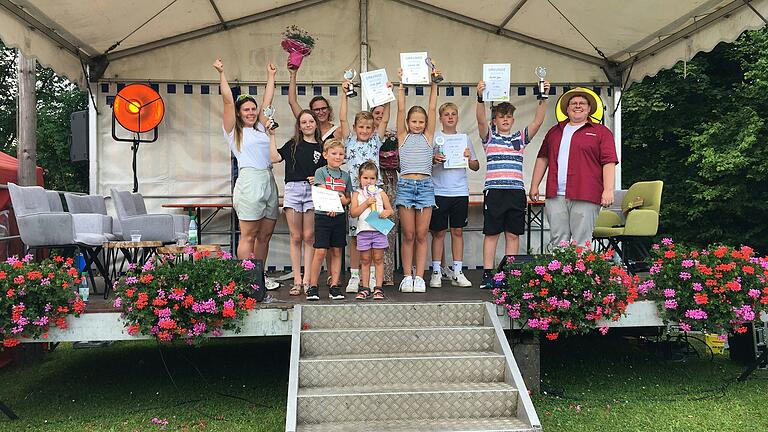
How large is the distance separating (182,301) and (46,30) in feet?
9.81

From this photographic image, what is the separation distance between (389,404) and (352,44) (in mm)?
4392

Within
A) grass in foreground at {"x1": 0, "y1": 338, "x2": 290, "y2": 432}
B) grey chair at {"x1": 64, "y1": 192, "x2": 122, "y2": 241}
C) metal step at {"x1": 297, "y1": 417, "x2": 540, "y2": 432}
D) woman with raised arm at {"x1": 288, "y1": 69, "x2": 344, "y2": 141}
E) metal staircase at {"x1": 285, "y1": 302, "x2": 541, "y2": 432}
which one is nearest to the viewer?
metal step at {"x1": 297, "y1": 417, "x2": 540, "y2": 432}

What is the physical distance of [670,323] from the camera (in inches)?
156

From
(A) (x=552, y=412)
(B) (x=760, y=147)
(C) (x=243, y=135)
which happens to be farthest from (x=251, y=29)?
(B) (x=760, y=147)

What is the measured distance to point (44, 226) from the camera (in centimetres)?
408

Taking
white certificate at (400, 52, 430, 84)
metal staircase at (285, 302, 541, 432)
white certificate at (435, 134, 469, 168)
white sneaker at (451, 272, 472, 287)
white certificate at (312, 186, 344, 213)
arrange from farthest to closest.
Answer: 1. white sneaker at (451, 272, 472, 287)
2. white certificate at (435, 134, 469, 168)
3. white certificate at (400, 52, 430, 84)
4. white certificate at (312, 186, 344, 213)
5. metal staircase at (285, 302, 541, 432)

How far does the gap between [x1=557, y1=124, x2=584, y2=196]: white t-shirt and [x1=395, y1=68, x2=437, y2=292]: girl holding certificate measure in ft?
2.99

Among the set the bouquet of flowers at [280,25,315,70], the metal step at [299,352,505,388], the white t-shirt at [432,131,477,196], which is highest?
the bouquet of flowers at [280,25,315,70]

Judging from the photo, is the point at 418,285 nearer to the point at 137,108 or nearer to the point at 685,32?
the point at 685,32

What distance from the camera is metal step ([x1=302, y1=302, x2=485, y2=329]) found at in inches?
150

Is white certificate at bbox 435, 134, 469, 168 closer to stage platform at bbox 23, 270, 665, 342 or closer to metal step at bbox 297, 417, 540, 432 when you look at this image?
stage platform at bbox 23, 270, 665, 342

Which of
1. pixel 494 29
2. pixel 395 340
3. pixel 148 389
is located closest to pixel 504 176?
pixel 395 340

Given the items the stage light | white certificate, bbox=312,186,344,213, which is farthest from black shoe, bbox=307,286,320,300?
the stage light

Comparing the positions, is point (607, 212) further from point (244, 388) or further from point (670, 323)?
point (244, 388)
